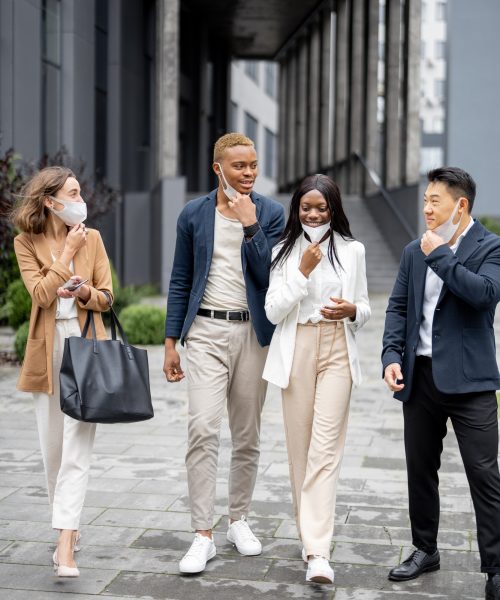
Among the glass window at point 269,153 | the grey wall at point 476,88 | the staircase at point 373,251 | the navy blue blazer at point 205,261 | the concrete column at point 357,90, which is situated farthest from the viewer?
the glass window at point 269,153

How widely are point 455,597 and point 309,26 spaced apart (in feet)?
124

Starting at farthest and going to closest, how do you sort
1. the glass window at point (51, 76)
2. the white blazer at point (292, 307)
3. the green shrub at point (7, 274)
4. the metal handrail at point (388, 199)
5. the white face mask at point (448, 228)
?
the metal handrail at point (388, 199) < the glass window at point (51, 76) < the green shrub at point (7, 274) < the white blazer at point (292, 307) < the white face mask at point (448, 228)

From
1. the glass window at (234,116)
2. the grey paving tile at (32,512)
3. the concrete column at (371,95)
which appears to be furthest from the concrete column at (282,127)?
the grey paving tile at (32,512)

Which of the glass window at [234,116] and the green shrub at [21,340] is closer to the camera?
the green shrub at [21,340]

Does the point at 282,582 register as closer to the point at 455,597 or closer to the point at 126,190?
the point at 455,597

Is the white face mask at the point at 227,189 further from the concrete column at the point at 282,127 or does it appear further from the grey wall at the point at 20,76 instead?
the concrete column at the point at 282,127

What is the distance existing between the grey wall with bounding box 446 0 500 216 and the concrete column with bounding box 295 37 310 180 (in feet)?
45.3

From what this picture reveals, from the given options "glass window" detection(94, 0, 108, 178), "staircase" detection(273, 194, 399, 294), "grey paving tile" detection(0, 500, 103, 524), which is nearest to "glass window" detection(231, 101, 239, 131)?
"staircase" detection(273, 194, 399, 294)

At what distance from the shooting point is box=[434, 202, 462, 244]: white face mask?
4.04m

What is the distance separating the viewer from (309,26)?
39.7 m

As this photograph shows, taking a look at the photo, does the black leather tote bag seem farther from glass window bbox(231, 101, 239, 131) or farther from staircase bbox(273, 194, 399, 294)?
glass window bbox(231, 101, 239, 131)

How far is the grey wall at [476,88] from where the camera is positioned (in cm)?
2739

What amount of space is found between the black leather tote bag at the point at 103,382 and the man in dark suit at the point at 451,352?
1.13m

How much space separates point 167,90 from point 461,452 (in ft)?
72.1
